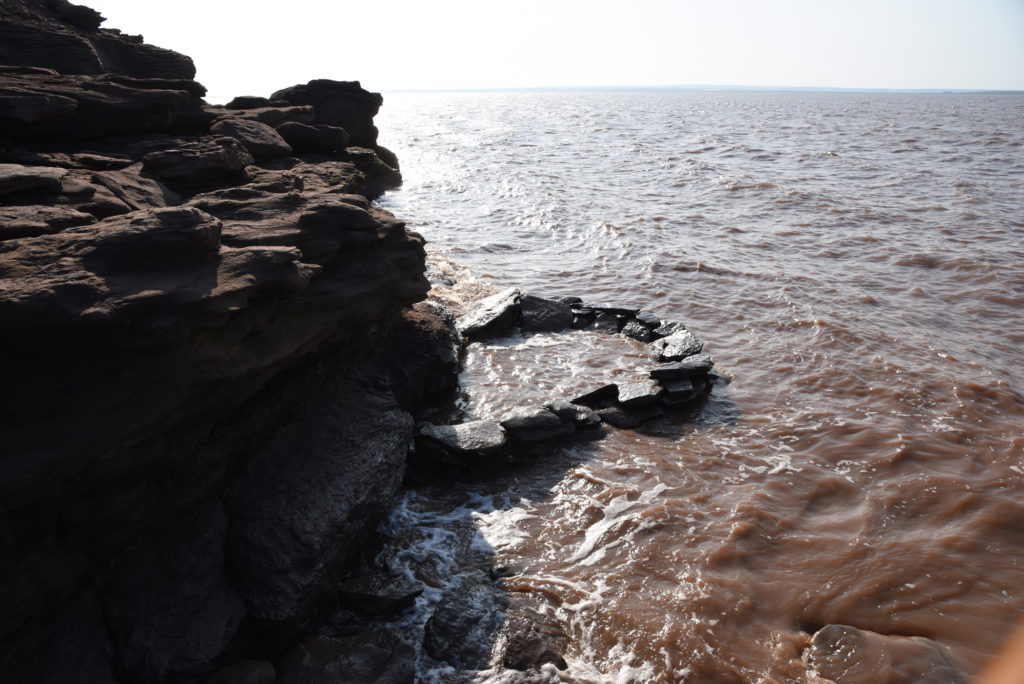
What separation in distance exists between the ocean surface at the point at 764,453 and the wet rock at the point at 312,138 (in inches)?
172

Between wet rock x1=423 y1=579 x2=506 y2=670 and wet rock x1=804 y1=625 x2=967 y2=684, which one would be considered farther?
wet rock x1=423 y1=579 x2=506 y2=670

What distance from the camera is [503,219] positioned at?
Answer: 22453 millimetres

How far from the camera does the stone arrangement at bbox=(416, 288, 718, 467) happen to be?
8.00 m

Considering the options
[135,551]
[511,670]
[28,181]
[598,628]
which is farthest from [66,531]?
[598,628]

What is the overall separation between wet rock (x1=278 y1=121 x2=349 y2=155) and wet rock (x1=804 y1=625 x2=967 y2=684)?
1004 cm

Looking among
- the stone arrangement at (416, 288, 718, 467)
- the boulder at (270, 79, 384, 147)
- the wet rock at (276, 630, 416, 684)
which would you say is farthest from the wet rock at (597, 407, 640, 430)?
the boulder at (270, 79, 384, 147)

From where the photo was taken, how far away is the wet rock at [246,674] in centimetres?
498

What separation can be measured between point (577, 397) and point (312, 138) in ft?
20.8

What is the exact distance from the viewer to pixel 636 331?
12102 mm

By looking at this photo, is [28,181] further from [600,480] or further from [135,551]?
[600,480]

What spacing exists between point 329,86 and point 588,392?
33.3ft

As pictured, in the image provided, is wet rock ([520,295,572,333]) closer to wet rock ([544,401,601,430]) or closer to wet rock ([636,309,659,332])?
wet rock ([636,309,659,332])

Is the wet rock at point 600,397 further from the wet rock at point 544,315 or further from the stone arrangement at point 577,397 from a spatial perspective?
the wet rock at point 544,315

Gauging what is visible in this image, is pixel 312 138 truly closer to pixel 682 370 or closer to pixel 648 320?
pixel 648 320
